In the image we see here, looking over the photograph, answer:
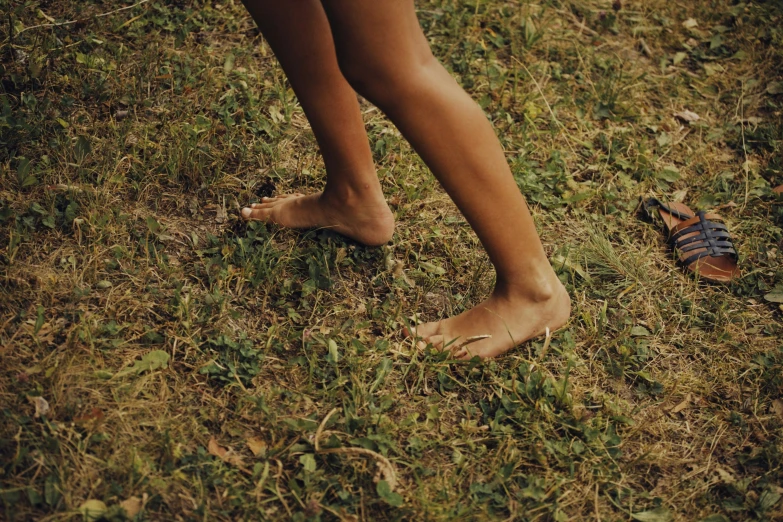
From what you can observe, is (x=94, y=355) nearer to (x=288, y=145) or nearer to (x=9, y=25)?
(x=288, y=145)

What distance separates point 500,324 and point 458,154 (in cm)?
64

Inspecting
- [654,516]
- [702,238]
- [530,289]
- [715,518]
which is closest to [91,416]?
[530,289]

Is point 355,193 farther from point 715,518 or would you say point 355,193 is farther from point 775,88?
point 775,88

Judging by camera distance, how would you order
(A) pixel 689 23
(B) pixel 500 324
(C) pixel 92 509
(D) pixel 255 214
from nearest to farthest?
(C) pixel 92 509, (B) pixel 500 324, (D) pixel 255 214, (A) pixel 689 23

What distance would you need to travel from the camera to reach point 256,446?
178 cm

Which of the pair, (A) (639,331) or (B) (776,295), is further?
(B) (776,295)

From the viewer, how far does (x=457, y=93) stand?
1590 mm

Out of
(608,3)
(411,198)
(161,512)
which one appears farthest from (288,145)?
(608,3)

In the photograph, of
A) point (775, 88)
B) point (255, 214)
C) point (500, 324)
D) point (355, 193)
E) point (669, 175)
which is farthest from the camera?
point (775, 88)

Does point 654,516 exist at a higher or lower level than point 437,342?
lower

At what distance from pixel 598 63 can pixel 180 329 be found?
2.50 metres

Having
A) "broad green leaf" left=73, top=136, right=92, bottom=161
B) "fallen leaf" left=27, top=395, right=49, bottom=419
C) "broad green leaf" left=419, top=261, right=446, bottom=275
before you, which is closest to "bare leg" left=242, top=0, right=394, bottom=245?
"broad green leaf" left=419, top=261, right=446, bottom=275

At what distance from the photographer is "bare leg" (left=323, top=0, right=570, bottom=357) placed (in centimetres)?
142

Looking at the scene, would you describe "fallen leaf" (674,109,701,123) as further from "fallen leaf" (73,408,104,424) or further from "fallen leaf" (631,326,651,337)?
"fallen leaf" (73,408,104,424)
